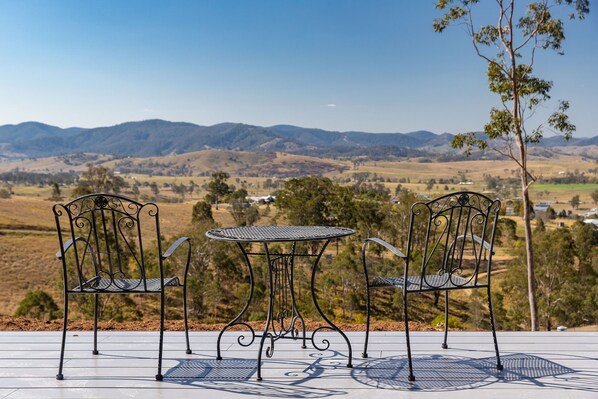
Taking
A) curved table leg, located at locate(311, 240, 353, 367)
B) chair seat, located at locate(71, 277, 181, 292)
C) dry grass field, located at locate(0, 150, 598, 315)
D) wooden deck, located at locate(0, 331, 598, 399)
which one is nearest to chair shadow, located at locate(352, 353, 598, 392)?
wooden deck, located at locate(0, 331, 598, 399)

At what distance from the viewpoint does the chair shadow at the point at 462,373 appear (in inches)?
102

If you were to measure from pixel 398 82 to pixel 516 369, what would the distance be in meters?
48.3

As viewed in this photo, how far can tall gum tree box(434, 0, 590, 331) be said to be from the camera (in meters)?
6.72

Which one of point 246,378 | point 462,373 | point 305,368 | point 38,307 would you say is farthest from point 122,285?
point 38,307

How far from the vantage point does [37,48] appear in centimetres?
1897

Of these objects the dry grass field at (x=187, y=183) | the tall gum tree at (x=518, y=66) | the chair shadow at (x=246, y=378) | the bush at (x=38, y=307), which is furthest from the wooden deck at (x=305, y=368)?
the dry grass field at (x=187, y=183)

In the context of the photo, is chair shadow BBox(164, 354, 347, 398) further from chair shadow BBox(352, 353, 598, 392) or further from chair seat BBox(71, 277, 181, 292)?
chair seat BBox(71, 277, 181, 292)

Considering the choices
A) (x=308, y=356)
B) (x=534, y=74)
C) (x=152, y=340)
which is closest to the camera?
(x=308, y=356)

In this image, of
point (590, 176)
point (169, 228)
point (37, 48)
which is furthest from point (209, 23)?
point (590, 176)

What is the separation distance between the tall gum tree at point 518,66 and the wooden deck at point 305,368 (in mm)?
3718

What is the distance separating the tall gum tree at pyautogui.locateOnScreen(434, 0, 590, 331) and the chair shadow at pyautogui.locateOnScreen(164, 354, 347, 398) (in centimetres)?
474

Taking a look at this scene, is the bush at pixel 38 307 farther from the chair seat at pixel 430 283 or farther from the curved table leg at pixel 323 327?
the chair seat at pixel 430 283

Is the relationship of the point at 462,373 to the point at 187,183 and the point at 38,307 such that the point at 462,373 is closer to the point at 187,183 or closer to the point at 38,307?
the point at 38,307

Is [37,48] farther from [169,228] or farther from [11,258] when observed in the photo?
[169,228]
